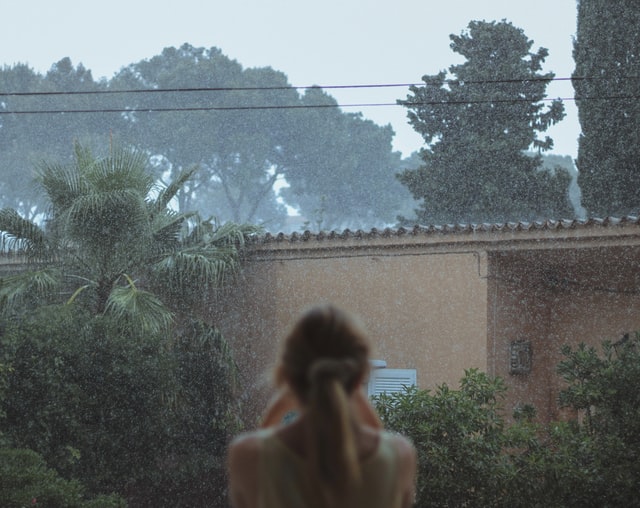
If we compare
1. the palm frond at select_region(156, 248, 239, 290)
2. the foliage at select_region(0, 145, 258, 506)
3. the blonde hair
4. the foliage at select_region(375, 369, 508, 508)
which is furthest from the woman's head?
the palm frond at select_region(156, 248, 239, 290)

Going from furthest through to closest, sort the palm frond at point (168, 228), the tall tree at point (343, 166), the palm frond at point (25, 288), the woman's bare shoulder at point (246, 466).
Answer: the tall tree at point (343, 166) < the palm frond at point (168, 228) < the palm frond at point (25, 288) < the woman's bare shoulder at point (246, 466)

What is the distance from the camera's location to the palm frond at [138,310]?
1016cm

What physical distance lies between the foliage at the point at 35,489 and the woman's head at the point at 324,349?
5.39 meters

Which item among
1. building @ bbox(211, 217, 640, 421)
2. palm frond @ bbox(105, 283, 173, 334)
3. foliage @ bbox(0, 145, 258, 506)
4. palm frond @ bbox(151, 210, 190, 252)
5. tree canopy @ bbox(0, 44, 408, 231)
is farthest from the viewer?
tree canopy @ bbox(0, 44, 408, 231)

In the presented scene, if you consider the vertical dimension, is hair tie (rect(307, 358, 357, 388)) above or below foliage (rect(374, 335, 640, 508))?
above

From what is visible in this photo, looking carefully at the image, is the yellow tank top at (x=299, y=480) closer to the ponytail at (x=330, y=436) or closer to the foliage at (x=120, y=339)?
the ponytail at (x=330, y=436)

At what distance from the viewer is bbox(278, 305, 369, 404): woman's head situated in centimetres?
204

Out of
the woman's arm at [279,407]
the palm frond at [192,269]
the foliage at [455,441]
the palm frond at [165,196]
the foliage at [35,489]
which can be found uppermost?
the palm frond at [165,196]

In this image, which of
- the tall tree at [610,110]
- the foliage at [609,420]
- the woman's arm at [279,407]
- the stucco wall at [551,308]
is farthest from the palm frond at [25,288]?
the tall tree at [610,110]

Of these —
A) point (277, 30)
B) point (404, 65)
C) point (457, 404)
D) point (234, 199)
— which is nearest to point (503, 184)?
point (457, 404)

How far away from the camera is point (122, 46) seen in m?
59.2

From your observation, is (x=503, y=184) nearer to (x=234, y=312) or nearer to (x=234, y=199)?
(x=234, y=312)

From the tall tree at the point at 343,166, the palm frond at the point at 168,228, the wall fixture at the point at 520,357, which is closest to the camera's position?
the palm frond at the point at 168,228

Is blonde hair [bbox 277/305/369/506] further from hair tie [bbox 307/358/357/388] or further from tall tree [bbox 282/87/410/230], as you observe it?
tall tree [bbox 282/87/410/230]
